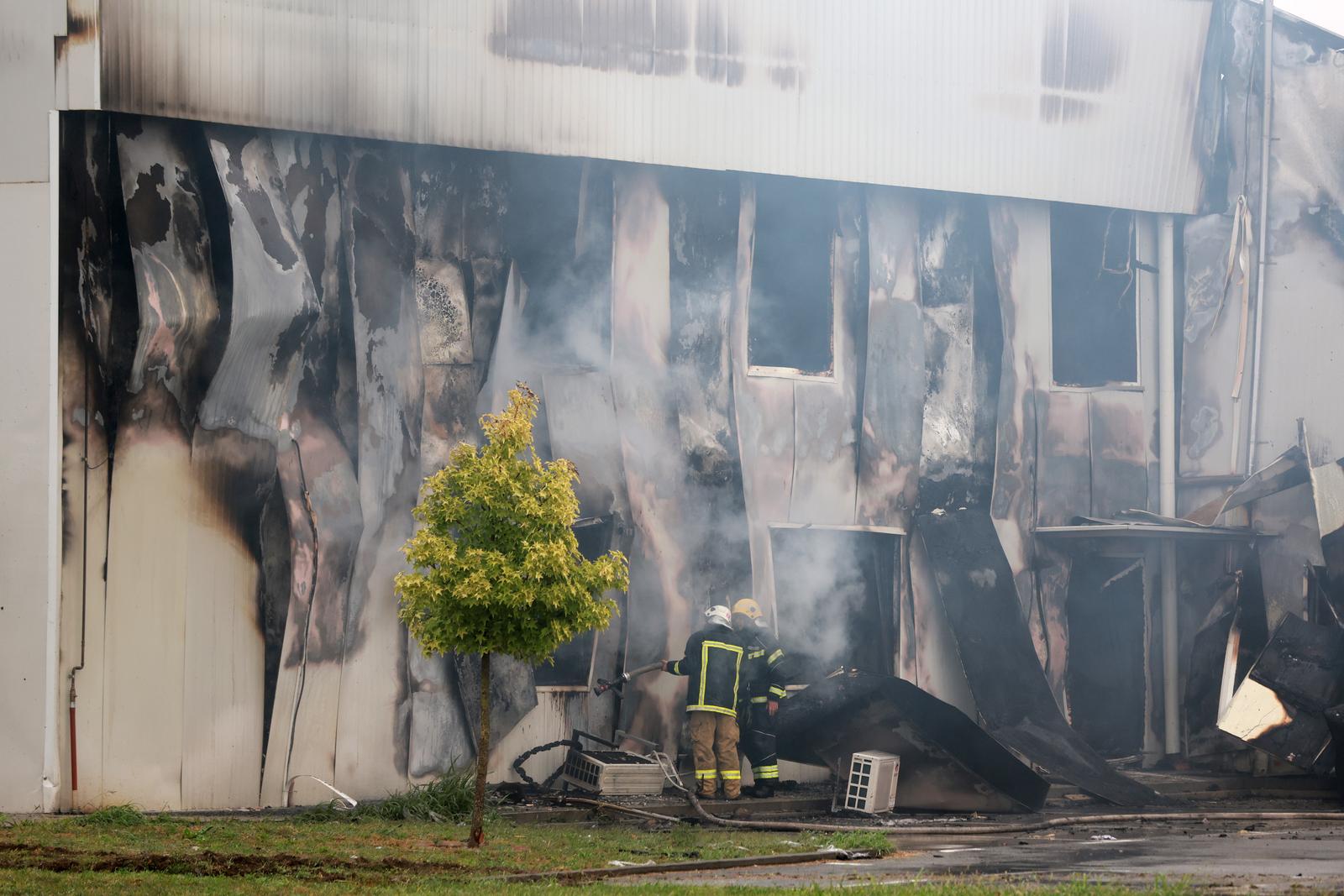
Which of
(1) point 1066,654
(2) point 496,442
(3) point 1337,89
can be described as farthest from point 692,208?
(3) point 1337,89

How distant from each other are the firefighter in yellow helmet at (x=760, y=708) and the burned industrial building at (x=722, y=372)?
0.25m

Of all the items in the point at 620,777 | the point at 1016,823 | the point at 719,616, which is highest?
the point at 719,616

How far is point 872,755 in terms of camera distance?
1292 centimetres

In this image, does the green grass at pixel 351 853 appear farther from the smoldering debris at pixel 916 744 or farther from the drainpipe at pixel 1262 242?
the drainpipe at pixel 1262 242

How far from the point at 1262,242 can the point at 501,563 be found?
11.1 meters

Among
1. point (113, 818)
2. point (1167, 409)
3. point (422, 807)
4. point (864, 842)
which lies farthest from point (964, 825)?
point (1167, 409)

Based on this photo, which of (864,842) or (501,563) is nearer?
(501,563)

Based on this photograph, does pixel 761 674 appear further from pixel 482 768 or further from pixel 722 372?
pixel 482 768

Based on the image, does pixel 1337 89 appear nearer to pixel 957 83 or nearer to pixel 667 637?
pixel 957 83

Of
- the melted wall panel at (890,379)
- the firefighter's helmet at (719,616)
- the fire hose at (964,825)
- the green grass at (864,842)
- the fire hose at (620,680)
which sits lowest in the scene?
the fire hose at (964,825)

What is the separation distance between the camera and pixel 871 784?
12.8 m

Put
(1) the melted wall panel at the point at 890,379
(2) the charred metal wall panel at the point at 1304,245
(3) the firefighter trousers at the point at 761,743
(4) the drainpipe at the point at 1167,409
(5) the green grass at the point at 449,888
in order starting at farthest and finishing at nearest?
1. (4) the drainpipe at the point at 1167,409
2. (2) the charred metal wall panel at the point at 1304,245
3. (1) the melted wall panel at the point at 890,379
4. (3) the firefighter trousers at the point at 761,743
5. (5) the green grass at the point at 449,888

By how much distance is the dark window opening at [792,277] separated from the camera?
15.7 metres

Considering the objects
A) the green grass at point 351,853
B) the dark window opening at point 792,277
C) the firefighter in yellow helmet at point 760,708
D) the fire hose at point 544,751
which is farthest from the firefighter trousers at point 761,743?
the dark window opening at point 792,277
